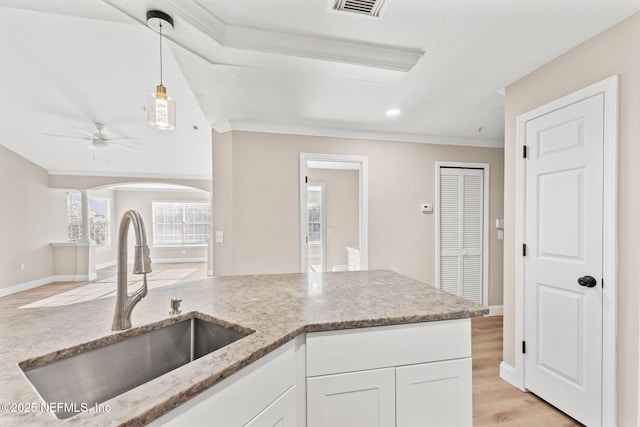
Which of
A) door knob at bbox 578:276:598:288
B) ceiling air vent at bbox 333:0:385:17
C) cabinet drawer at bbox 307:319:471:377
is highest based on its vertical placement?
ceiling air vent at bbox 333:0:385:17

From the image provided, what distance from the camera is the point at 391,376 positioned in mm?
1187

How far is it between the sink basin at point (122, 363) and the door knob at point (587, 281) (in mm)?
1991

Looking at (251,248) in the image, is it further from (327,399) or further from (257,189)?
(327,399)

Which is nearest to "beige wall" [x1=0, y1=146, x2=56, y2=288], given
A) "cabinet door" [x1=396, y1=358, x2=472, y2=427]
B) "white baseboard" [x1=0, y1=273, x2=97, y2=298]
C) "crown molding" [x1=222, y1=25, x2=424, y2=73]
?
"white baseboard" [x1=0, y1=273, x2=97, y2=298]

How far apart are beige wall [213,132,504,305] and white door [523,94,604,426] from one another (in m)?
1.63

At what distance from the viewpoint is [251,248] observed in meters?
3.31

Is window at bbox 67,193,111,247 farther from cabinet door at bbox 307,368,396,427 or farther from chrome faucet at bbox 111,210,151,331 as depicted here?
cabinet door at bbox 307,368,396,427

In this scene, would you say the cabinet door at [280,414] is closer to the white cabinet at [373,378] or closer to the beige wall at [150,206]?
the white cabinet at [373,378]

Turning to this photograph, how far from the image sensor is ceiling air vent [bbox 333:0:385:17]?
1.48m

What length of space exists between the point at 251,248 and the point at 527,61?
2.96 metres

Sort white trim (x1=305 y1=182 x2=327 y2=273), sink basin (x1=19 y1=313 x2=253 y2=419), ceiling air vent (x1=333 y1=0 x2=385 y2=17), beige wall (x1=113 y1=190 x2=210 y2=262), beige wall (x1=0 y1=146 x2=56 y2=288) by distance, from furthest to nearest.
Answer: beige wall (x1=113 y1=190 x2=210 y2=262)
white trim (x1=305 y1=182 x2=327 y2=273)
beige wall (x1=0 y1=146 x2=56 y2=288)
ceiling air vent (x1=333 y1=0 x2=385 y2=17)
sink basin (x1=19 y1=313 x2=253 y2=419)

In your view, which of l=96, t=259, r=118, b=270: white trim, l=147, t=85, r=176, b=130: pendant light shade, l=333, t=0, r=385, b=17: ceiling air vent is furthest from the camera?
l=96, t=259, r=118, b=270: white trim

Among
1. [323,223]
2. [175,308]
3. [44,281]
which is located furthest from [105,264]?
[175,308]

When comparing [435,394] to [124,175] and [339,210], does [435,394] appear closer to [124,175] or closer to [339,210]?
[339,210]
